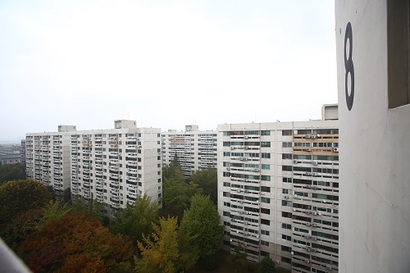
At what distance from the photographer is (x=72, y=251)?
30.0ft

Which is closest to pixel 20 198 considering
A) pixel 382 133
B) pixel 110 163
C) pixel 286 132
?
pixel 110 163

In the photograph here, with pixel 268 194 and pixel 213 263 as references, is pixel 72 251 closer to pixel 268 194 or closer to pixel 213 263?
pixel 213 263

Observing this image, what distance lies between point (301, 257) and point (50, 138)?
98.3ft

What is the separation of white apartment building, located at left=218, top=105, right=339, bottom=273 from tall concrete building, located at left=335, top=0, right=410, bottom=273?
10411 millimetres

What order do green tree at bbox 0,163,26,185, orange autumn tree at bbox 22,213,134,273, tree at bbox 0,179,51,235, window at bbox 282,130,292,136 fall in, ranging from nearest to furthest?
orange autumn tree at bbox 22,213,134,273, window at bbox 282,130,292,136, tree at bbox 0,179,51,235, green tree at bbox 0,163,26,185

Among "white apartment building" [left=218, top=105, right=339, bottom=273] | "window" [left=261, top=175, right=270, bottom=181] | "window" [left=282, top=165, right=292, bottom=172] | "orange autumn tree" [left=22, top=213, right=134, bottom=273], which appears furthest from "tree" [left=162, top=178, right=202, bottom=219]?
"window" [left=282, top=165, right=292, bottom=172]

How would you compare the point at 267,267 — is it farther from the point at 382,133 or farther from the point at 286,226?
the point at 382,133

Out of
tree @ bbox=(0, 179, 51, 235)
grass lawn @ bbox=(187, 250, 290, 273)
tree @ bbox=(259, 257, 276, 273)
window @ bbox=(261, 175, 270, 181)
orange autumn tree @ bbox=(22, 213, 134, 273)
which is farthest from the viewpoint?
tree @ bbox=(0, 179, 51, 235)

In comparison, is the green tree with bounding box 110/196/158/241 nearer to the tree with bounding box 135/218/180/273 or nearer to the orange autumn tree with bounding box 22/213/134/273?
the orange autumn tree with bounding box 22/213/134/273

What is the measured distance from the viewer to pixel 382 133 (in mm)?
1321

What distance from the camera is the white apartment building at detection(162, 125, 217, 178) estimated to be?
31453 millimetres

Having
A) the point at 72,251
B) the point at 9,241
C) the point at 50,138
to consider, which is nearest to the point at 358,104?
the point at 72,251

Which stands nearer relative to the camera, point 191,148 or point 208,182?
point 208,182

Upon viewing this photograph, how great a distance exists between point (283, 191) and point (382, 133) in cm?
1252
